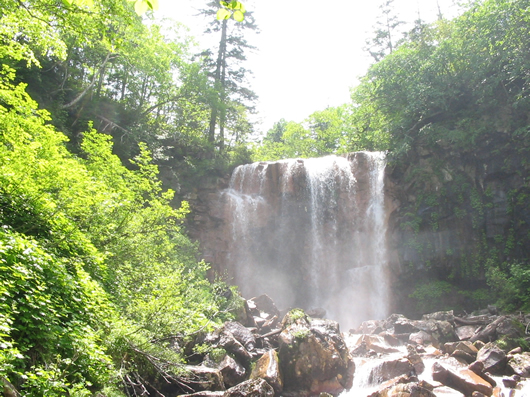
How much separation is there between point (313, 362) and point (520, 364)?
17.1ft

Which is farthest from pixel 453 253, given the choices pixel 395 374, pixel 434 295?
pixel 395 374

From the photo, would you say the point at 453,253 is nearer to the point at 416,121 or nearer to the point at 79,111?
the point at 416,121

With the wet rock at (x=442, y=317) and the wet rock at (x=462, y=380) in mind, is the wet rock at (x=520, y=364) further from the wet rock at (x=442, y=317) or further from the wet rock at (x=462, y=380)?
the wet rock at (x=442, y=317)

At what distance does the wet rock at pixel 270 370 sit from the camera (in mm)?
7676

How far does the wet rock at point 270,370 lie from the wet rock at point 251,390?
0.77 m

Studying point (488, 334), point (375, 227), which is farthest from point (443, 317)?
point (375, 227)

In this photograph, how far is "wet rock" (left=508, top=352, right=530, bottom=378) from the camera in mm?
7895

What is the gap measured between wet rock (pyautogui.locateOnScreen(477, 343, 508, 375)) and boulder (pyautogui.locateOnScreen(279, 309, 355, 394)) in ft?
10.9

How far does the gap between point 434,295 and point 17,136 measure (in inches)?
665

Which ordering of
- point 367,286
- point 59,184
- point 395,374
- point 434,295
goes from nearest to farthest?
point 59,184 < point 395,374 < point 434,295 < point 367,286

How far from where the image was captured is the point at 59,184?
5.77 metres

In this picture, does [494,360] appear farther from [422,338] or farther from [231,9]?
[231,9]

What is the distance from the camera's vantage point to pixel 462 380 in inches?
300

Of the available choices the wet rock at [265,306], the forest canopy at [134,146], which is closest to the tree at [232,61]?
the forest canopy at [134,146]
